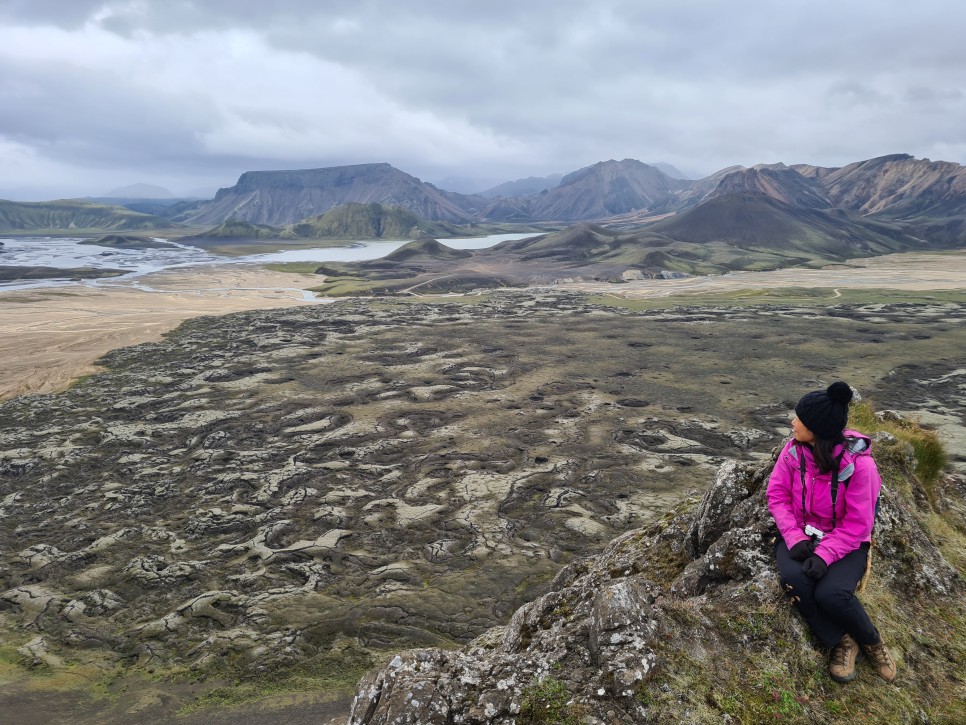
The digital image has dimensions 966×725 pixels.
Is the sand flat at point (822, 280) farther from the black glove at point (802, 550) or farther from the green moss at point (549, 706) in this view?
the green moss at point (549, 706)

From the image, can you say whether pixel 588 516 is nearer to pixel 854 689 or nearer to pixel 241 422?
pixel 854 689

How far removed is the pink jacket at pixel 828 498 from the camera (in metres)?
6.63

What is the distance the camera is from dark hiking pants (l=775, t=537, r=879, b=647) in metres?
6.21

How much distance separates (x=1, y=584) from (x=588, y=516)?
785 inches

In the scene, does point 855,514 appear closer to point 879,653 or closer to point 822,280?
point 879,653

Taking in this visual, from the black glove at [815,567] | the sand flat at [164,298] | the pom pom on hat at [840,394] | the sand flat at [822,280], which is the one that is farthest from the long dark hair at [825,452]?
the sand flat at [822,280]

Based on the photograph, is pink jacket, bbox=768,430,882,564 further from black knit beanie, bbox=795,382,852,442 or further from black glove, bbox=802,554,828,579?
black knit beanie, bbox=795,382,852,442

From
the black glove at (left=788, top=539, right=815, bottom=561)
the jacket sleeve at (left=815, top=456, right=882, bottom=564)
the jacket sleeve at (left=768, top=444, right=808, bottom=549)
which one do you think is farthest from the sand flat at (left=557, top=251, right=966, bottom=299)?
the black glove at (left=788, top=539, right=815, bottom=561)

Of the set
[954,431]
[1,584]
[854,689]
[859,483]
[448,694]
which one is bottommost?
[1,584]

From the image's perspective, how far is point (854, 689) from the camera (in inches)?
245

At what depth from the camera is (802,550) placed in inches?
267

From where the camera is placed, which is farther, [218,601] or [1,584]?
[1,584]

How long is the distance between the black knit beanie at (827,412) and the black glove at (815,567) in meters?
1.43

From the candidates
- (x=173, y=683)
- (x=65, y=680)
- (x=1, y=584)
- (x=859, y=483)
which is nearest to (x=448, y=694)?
(x=859, y=483)
